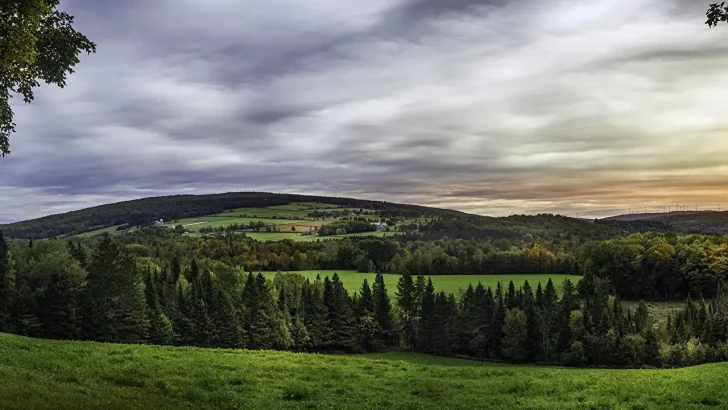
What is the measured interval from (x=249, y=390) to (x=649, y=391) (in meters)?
17.3

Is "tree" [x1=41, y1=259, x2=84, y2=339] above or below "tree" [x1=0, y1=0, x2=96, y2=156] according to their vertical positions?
below

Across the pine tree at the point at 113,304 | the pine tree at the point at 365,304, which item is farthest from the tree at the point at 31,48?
the pine tree at the point at 365,304

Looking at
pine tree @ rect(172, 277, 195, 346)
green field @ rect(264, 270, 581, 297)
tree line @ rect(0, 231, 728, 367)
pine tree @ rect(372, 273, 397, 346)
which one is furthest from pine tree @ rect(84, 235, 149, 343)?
green field @ rect(264, 270, 581, 297)

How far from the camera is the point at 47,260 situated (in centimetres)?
9950

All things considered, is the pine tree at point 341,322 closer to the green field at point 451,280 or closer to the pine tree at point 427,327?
the pine tree at point 427,327

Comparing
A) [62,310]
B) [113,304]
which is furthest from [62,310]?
[113,304]

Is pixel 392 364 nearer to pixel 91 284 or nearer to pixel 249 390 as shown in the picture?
pixel 249 390

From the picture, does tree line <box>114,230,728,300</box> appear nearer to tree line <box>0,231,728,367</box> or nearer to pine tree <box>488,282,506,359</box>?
tree line <box>0,231,728,367</box>

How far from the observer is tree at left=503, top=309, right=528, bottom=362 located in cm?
10506

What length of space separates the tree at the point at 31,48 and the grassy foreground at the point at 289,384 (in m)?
10.3

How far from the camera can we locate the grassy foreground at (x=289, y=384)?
58.2 ft

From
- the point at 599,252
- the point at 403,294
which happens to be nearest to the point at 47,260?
the point at 403,294

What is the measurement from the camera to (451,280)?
6870 inches

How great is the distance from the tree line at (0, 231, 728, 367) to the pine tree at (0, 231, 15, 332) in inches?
7.5
